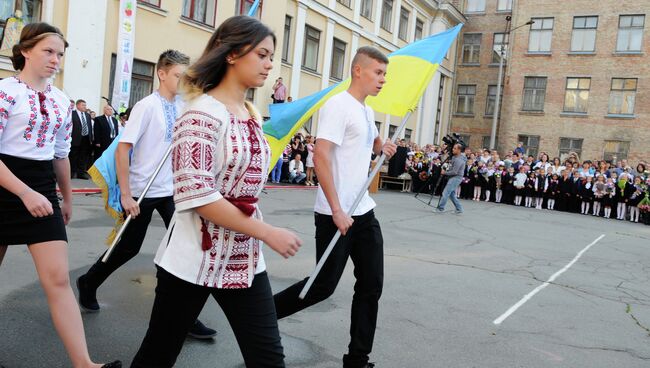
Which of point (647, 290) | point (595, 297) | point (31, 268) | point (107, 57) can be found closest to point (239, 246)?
point (31, 268)

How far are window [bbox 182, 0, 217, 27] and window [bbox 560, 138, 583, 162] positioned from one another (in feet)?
78.6

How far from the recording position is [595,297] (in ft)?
21.2

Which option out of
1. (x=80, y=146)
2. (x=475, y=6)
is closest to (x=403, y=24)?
(x=475, y=6)

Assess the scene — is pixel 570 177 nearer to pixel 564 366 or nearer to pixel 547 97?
pixel 547 97

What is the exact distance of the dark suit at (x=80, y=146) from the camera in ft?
44.9

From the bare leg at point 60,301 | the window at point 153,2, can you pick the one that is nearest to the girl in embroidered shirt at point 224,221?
the bare leg at point 60,301

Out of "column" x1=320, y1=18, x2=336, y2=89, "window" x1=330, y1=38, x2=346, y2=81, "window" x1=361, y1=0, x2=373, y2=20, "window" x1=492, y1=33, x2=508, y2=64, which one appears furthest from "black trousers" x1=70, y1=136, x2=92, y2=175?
"window" x1=492, y1=33, x2=508, y2=64

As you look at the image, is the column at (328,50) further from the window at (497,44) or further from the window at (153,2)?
the window at (497,44)

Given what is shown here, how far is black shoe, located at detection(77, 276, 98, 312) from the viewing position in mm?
4309

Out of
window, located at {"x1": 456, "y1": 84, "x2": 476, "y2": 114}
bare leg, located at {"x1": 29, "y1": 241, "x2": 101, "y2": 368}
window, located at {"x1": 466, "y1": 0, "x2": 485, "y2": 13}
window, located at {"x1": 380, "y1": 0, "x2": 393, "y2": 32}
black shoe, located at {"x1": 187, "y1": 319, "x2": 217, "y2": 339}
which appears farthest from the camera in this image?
window, located at {"x1": 466, "y1": 0, "x2": 485, "y2": 13}

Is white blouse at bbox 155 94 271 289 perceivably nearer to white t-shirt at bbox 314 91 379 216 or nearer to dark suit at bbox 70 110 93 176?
white t-shirt at bbox 314 91 379 216

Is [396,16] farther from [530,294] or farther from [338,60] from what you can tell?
[530,294]

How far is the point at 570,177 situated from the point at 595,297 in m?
16.5

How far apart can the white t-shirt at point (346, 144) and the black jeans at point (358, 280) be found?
0.12m
